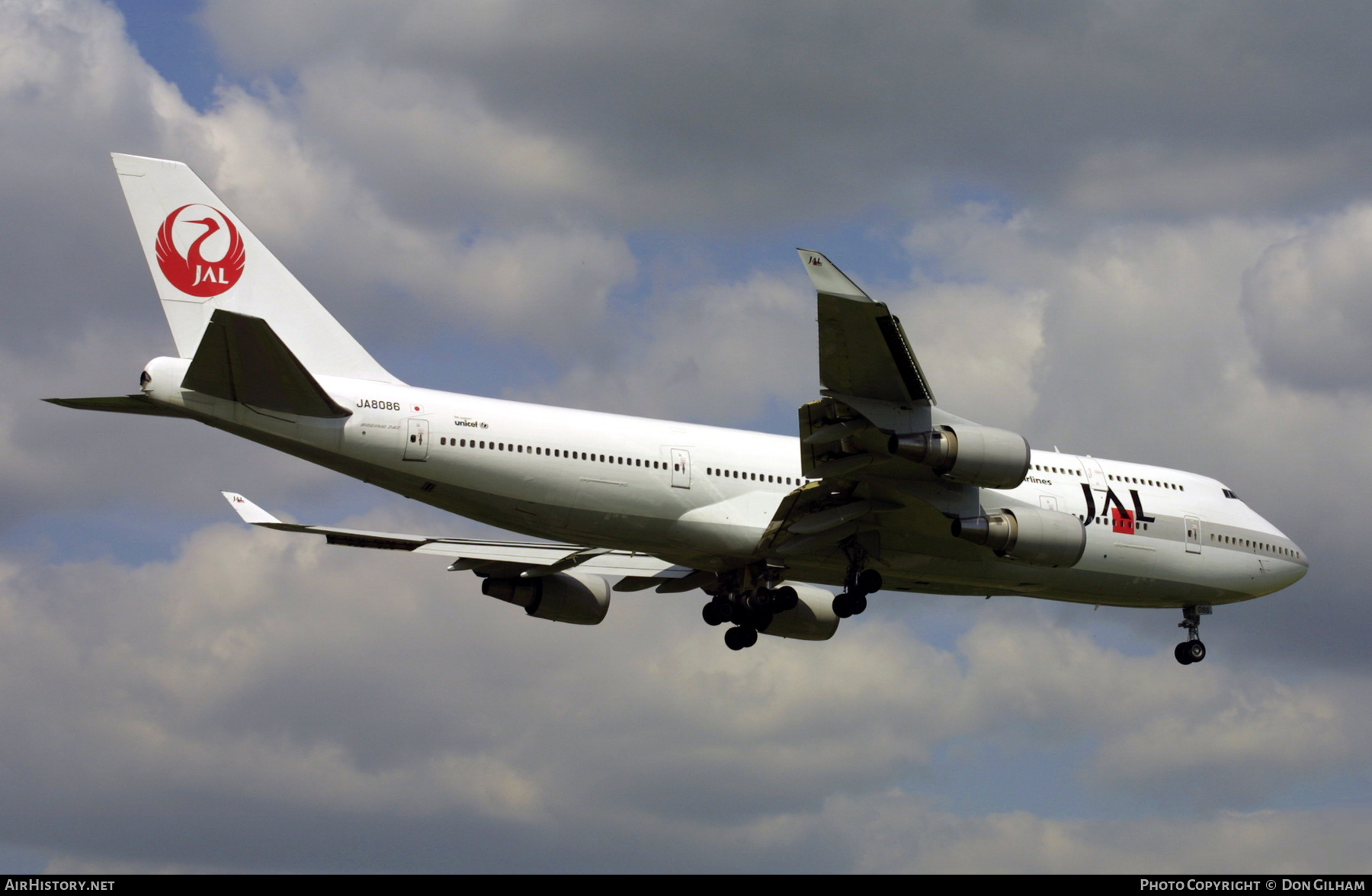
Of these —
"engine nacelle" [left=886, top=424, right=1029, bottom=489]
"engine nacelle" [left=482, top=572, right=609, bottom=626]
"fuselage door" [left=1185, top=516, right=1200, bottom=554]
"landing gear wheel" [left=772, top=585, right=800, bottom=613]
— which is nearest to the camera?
"engine nacelle" [left=886, top=424, right=1029, bottom=489]

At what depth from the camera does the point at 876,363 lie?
2520cm

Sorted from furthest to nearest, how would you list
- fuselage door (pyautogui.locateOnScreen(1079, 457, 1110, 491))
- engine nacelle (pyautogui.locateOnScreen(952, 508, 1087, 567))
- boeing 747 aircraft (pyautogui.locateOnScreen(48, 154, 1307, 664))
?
fuselage door (pyautogui.locateOnScreen(1079, 457, 1110, 491)) < engine nacelle (pyautogui.locateOnScreen(952, 508, 1087, 567)) < boeing 747 aircraft (pyautogui.locateOnScreen(48, 154, 1307, 664))

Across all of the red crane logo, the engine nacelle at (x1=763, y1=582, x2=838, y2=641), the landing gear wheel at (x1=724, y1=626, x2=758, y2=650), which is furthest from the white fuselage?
the red crane logo

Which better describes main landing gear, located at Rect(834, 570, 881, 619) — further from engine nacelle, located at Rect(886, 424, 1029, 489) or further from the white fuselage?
engine nacelle, located at Rect(886, 424, 1029, 489)

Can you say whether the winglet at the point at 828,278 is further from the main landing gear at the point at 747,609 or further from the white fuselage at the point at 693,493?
the main landing gear at the point at 747,609

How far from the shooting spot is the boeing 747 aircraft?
25.1 meters

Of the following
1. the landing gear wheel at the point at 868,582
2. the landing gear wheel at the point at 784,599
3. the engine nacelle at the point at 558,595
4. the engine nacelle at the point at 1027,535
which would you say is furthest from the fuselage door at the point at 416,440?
the engine nacelle at the point at 1027,535

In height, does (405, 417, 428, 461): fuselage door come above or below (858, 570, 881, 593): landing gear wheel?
above

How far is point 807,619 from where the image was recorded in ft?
114

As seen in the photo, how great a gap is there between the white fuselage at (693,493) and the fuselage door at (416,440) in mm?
19

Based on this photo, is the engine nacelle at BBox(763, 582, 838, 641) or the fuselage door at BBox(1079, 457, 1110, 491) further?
the engine nacelle at BBox(763, 582, 838, 641)

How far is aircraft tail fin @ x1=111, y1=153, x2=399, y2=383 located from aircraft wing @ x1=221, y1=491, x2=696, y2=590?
3445 mm

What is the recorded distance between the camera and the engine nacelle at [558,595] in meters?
33.6

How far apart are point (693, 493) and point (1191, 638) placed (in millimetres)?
13727
